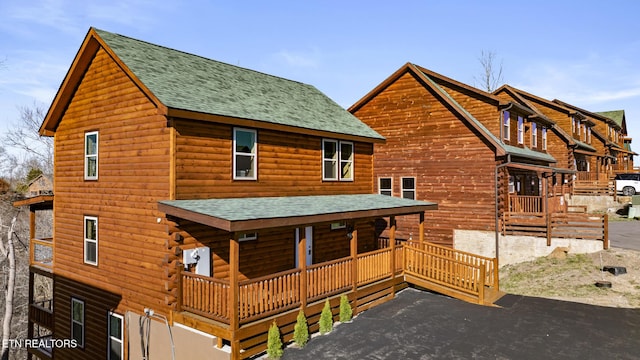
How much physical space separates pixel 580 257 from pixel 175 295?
17.8m

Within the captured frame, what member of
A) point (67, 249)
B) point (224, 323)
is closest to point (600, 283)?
point (224, 323)

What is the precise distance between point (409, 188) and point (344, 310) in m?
13.2

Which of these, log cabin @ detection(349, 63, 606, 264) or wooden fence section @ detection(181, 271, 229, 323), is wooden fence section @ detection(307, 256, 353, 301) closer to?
wooden fence section @ detection(181, 271, 229, 323)

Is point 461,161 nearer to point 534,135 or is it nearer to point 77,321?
point 534,135

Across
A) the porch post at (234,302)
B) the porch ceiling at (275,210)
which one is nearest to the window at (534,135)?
the porch ceiling at (275,210)

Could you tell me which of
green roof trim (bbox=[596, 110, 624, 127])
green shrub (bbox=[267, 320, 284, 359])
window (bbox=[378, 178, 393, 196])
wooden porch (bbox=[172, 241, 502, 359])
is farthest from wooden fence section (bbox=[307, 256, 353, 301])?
green roof trim (bbox=[596, 110, 624, 127])

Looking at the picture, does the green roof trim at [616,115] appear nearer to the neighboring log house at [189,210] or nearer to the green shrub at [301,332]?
the neighboring log house at [189,210]

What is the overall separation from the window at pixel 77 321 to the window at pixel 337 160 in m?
10.4

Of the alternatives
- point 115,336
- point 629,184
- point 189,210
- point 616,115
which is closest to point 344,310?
point 189,210

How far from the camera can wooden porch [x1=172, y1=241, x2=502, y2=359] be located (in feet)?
34.5

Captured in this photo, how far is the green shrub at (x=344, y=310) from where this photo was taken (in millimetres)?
13211

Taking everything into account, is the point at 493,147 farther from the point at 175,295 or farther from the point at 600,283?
the point at 175,295

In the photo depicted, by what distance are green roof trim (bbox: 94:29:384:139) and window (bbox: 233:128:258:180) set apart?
0.66m

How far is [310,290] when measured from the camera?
12.4 m
